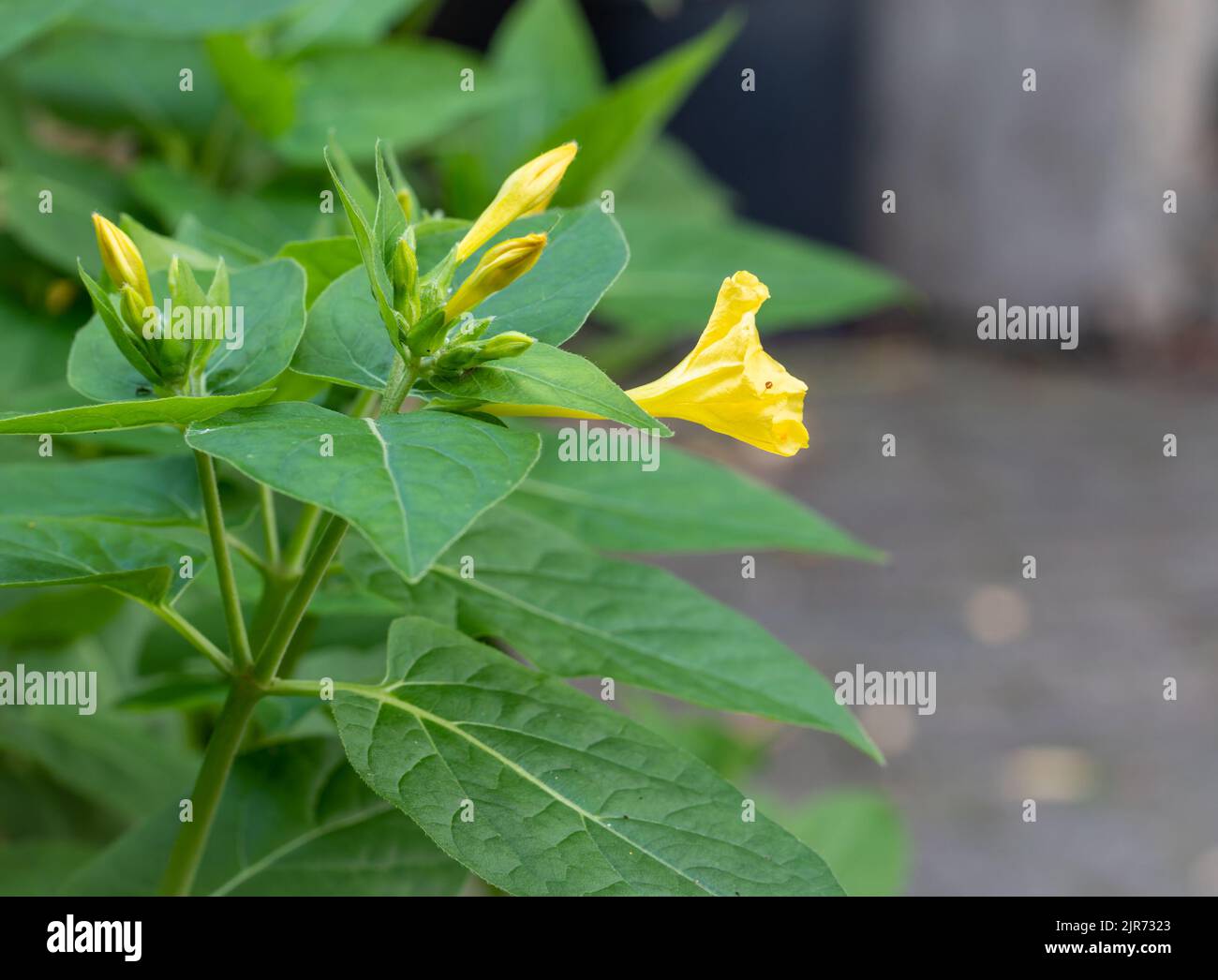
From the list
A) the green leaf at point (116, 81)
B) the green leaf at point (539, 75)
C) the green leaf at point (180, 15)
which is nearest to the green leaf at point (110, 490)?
the green leaf at point (180, 15)

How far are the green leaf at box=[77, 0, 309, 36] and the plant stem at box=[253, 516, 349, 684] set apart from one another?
1.73 ft

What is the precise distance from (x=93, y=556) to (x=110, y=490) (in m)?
0.12

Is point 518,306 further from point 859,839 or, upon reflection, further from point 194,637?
point 859,839

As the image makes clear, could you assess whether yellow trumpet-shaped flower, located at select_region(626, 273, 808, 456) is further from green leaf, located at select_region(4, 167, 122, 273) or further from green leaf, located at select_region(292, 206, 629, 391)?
green leaf, located at select_region(4, 167, 122, 273)

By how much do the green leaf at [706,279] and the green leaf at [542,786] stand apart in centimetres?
61

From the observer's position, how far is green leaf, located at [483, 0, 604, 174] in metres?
1.39

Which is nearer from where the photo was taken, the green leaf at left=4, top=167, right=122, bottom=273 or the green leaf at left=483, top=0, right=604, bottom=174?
the green leaf at left=4, top=167, right=122, bottom=273

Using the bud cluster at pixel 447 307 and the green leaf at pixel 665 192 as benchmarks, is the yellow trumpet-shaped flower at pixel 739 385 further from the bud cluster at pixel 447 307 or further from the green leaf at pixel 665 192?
the green leaf at pixel 665 192

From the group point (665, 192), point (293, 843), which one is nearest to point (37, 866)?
point (293, 843)

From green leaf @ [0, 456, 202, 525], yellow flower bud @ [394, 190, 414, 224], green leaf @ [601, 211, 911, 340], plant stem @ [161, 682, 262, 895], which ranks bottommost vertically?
plant stem @ [161, 682, 262, 895]

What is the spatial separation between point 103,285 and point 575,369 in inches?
10.1

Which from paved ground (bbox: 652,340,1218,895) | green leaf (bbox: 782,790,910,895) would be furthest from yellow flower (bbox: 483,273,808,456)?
paved ground (bbox: 652,340,1218,895)

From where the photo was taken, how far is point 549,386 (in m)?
0.53
